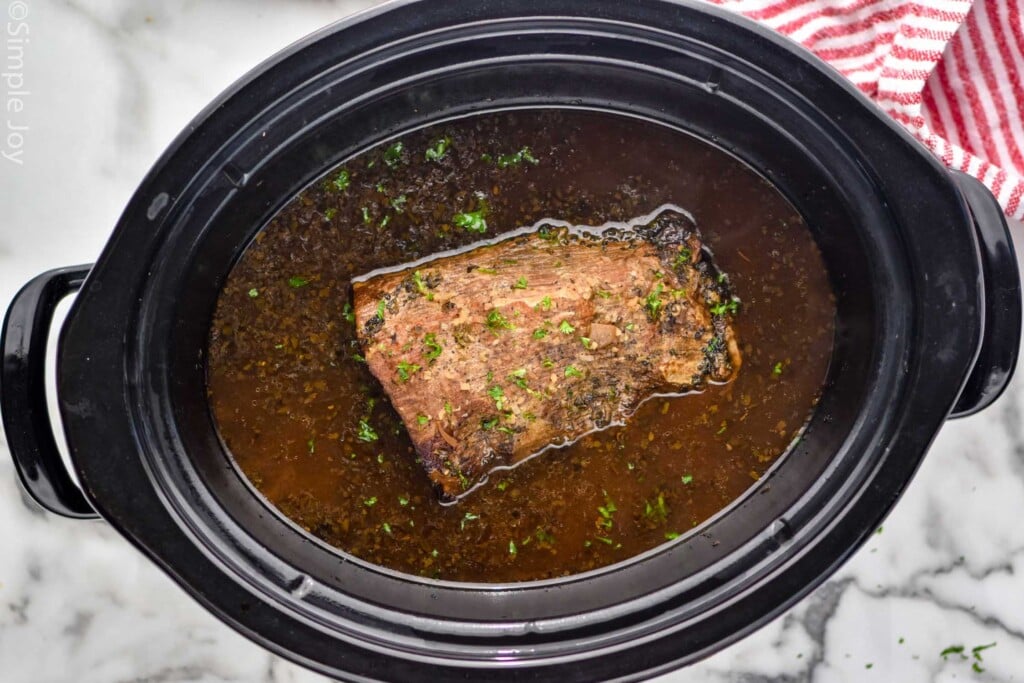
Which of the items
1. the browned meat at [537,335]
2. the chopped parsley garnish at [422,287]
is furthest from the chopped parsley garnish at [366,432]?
the chopped parsley garnish at [422,287]

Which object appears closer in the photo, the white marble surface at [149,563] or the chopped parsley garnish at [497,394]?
the chopped parsley garnish at [497,394]

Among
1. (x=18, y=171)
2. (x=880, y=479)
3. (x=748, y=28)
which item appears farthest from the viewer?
(x=18, y=171)

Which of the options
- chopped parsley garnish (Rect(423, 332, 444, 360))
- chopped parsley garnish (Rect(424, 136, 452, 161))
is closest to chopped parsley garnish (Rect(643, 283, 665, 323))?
chopped parsley garnish (Rect(423, 332, 444, 360))

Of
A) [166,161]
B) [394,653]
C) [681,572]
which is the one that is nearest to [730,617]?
[681,572]

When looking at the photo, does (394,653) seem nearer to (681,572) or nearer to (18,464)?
(681,572)

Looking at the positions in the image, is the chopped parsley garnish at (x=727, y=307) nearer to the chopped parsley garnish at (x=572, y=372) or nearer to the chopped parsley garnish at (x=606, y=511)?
the chopped parsley garnish at (x=572, y=372)

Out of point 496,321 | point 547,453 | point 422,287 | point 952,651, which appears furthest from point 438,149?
point 952,651

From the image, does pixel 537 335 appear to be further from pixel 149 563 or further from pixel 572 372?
pixel 149 563

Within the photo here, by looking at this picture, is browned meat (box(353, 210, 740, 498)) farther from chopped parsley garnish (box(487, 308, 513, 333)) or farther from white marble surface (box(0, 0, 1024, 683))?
white marble surface (box(0, 0, 1024, 683))
